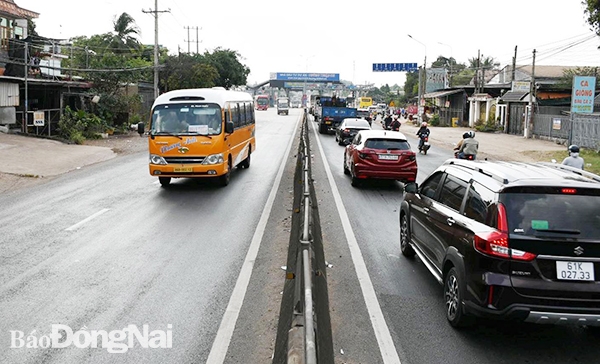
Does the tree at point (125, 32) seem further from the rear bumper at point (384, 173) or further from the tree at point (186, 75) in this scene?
the rear bumper at point (384, 173)

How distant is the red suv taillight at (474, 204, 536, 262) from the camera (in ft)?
18.7

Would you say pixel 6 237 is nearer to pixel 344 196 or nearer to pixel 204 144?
pixel 204 144

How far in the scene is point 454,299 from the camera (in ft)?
21.3

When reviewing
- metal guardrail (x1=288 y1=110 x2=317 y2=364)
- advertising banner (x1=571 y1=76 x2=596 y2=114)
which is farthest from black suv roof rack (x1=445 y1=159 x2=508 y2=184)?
advertising banner (x1=571 y1=76 x2=596 y2=114)

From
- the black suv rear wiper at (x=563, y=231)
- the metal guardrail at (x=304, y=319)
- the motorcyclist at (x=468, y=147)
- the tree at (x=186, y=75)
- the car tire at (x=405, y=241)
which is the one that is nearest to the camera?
the metal guardrail at (x=304, y=319)

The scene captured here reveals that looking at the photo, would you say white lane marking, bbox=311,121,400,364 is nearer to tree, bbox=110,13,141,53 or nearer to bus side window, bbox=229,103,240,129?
bus side window, bbox=229,103,240,129

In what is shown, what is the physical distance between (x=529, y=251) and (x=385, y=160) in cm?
1121

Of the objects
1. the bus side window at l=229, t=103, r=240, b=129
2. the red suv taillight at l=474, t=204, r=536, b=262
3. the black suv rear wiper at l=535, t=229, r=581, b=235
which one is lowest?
the red suv taillight at l=474, t=204, r=536, b=262

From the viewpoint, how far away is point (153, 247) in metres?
10.0

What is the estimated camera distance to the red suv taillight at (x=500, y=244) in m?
5.69

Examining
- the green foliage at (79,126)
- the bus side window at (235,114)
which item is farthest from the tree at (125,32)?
the bus side window at (235,114)

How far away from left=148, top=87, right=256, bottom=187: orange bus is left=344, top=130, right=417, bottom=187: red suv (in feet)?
12.2

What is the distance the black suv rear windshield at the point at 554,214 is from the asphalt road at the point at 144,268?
2710 millimetres

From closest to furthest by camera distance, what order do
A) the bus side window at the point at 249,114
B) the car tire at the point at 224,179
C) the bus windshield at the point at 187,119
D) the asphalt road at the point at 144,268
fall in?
the asphalt road at the point at 144,268
the bus windshield at the point at 187,119
the car tire at the point at 224,179
the bus side window at the point at 249,114
